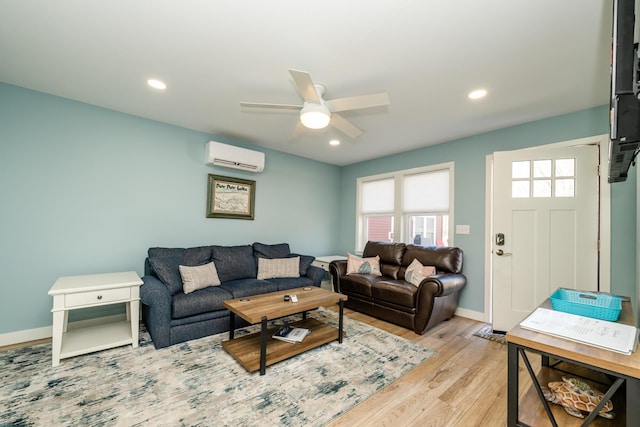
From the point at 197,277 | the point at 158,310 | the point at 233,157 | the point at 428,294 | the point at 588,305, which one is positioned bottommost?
A: the point at 158,310

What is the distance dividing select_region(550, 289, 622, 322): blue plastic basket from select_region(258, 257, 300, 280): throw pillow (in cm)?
293

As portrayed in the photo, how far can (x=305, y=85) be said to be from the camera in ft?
6.46

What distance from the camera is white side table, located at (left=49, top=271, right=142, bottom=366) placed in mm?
2236

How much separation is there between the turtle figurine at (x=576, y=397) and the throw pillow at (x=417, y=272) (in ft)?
6.74

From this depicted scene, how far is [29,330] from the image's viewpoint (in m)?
2.68

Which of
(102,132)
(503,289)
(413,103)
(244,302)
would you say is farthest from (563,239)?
(102,132)

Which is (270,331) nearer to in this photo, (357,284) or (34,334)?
(357,284)

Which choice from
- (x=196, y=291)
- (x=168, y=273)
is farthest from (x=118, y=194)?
(x=196, y=291)

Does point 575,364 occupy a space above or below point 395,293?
above

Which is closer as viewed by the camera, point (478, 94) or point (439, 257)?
point (478, 94)

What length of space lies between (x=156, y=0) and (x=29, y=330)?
10.9ft

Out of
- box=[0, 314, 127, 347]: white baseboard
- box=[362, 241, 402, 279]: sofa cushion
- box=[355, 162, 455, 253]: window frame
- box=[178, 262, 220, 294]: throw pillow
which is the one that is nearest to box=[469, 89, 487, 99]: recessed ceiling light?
box=[355, 162, 455, 253]: window frame

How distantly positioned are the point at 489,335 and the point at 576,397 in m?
2.11

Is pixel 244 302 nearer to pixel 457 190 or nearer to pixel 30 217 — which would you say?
pixel 30 217
